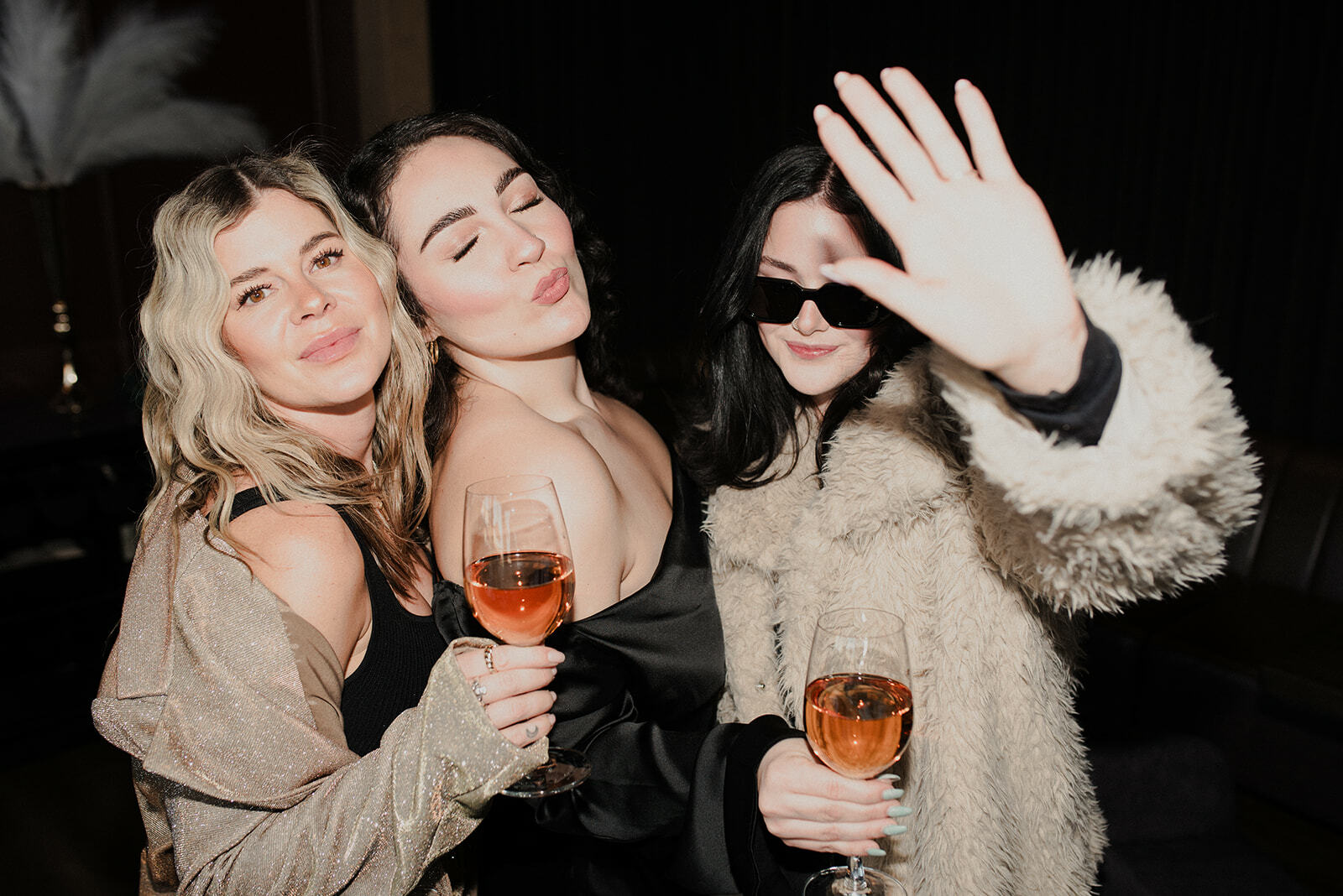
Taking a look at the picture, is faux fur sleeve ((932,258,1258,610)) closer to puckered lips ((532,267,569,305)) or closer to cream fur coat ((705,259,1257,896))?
cream fur coat ((705,259,1257,896))

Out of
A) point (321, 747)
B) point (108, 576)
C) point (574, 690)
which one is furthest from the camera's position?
point (108, 576)

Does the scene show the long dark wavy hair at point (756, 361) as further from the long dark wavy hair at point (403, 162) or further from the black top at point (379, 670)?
the black top at point (379, 670)

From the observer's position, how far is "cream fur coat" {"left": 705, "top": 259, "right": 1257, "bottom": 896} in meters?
1.10

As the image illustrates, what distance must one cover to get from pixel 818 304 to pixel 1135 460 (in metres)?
0.75

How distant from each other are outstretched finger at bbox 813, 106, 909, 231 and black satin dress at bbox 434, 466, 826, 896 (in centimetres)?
81

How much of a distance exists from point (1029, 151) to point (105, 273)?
4901mm

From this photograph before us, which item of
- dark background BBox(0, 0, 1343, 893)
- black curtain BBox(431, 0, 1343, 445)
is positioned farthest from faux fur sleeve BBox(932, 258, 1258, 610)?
black curtain BBox(431, 0, 1343, 445)

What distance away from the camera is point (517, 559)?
1.37m

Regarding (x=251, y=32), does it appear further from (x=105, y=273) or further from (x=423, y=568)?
(x=423, y=568)

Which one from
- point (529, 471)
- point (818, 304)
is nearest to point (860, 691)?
point (529, 471)

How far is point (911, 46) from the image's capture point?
5.75m

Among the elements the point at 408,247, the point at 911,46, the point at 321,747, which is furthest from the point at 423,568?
the point at 911,46

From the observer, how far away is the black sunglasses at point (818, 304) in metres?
1.70

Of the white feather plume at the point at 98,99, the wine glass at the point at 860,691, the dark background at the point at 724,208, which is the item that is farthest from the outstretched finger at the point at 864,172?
the white feather plume at the point at 98,99
